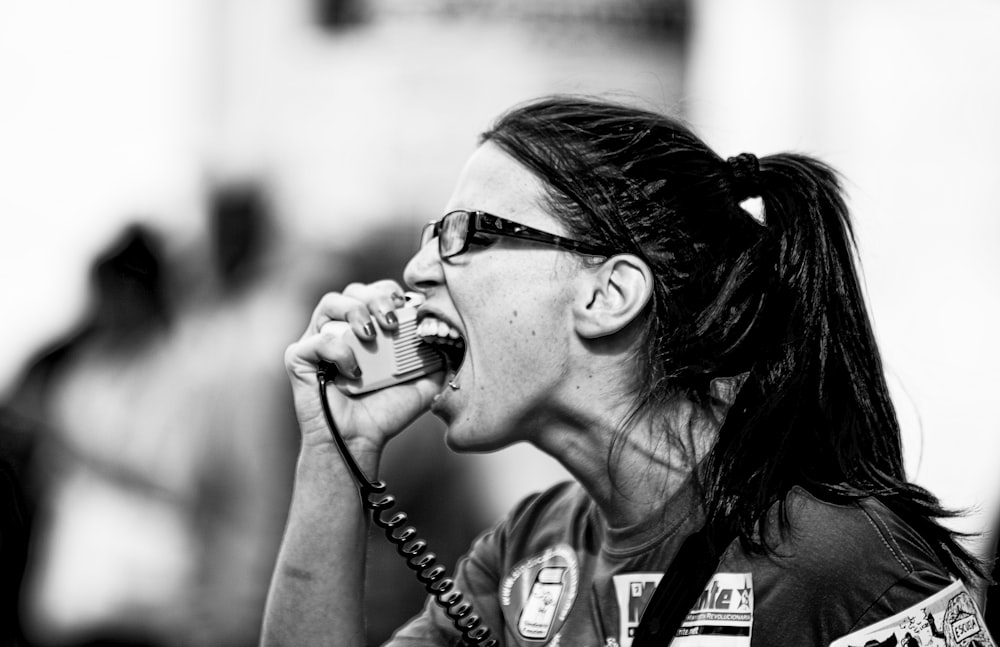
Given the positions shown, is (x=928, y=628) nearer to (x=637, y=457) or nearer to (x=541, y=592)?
(x=637, y=457)

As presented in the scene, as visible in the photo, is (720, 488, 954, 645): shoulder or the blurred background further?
the blurred background

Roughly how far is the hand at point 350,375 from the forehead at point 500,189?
0.29 m

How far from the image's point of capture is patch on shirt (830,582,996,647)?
1.77 m

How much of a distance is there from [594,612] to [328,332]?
33.3 inches

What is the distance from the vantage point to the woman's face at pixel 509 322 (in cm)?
233

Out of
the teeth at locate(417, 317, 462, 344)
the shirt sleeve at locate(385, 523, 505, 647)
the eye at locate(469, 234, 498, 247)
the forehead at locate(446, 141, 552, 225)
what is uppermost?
the forehead at locate(446, 141, 552, 225)

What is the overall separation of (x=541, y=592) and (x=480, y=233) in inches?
30.1

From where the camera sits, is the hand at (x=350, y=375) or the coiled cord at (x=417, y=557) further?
the hand at (x=350, y=375)

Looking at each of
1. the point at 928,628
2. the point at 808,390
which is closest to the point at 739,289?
the point at 808,390

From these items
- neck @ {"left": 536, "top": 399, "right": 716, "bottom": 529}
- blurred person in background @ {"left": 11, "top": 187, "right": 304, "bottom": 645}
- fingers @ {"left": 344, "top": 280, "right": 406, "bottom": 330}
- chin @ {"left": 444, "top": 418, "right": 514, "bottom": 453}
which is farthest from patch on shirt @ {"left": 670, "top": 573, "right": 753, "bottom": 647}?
blurred person in background @ {"left": 11, "top": 187, "right": 304, "bottom": 645}

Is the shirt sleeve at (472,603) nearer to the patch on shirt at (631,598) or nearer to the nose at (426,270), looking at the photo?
the patch on shirt at (631,598)

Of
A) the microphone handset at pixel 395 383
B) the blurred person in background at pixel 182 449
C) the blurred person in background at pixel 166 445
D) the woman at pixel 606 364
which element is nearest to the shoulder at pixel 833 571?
the woman at pixel 606 364

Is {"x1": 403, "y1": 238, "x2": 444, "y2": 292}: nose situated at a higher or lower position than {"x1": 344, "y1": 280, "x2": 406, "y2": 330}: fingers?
higher

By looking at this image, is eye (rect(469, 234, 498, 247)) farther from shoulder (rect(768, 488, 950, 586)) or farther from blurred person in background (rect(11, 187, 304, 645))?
blurred person in background (rect(11, 187, 304, 645))
